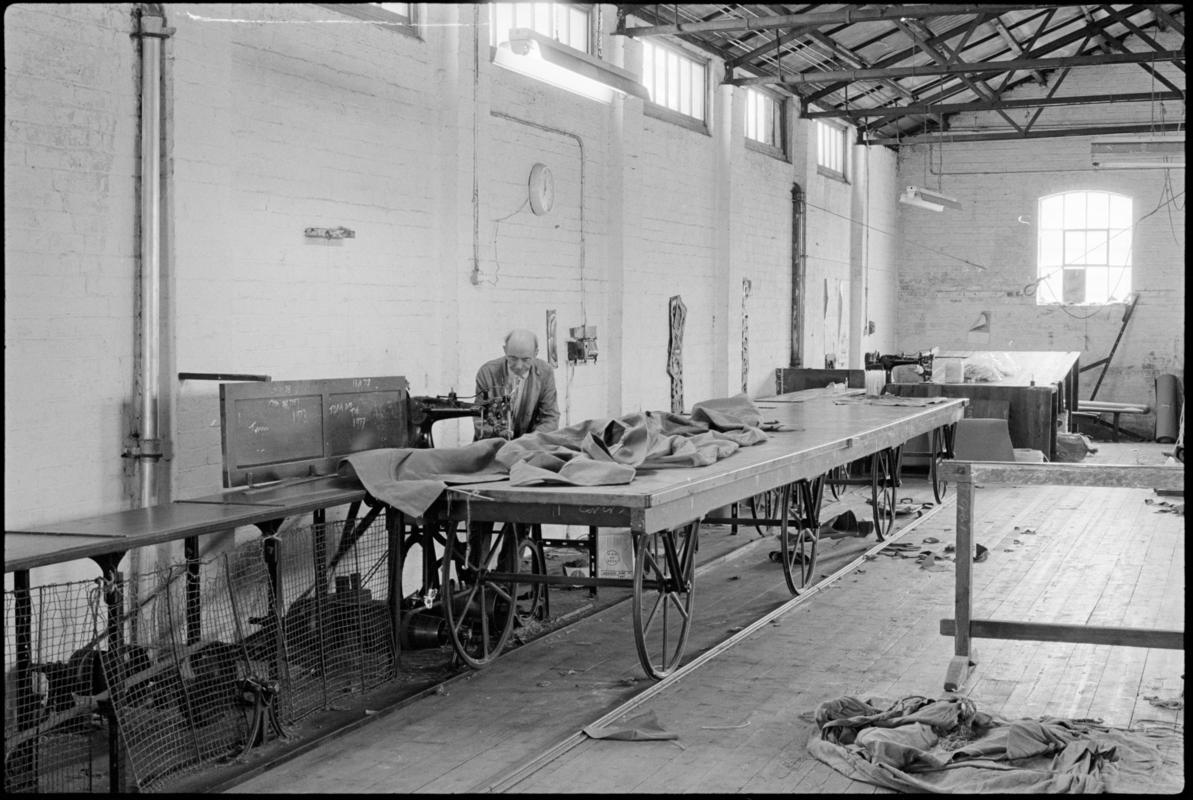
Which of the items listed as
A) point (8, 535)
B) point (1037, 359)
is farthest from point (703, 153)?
point (8, 535)

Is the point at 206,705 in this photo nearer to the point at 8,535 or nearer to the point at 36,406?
the point at 8,535

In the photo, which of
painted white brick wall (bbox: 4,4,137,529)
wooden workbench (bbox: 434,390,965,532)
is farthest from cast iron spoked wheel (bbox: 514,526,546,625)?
painted white brick wall (bbox: 4,4,137,529)

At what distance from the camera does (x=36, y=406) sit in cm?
540

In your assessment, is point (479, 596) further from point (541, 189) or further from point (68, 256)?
point (541, 189)

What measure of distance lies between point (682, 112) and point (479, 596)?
23.9ft

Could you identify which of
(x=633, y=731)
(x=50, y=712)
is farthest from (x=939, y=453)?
(x=50, y=712)

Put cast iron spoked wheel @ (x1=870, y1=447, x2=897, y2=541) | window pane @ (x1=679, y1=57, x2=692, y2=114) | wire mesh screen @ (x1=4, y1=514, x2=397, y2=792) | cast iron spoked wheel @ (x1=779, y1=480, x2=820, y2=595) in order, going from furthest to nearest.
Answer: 1. window pane @ (x1=679, y1=57, x2=692, y2=114)
2. cast iron spoked wheel @ (x1=870, y1=447, x2=897, y2=541)
3. cast iron spoked wheel @ (x1=779, y1=480, x2=820, y2=595)
4. wire mesh screen @ (x1=4, y1=514, x2=397, y2=792)

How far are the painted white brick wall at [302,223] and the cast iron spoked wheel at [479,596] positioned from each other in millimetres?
1305

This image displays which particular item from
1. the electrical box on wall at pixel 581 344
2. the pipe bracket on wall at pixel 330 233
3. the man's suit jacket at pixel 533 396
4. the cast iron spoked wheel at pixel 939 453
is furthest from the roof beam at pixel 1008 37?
the pipe bracket on wall at pixel 330 233

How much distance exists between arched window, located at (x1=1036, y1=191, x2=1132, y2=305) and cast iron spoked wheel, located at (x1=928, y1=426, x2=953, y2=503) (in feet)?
24.9

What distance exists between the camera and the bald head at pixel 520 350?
7.35 m

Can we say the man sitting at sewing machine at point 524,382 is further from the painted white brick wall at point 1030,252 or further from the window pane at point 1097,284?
the window pane at point 1097,284

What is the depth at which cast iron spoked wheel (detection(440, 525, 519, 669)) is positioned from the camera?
5.94 m

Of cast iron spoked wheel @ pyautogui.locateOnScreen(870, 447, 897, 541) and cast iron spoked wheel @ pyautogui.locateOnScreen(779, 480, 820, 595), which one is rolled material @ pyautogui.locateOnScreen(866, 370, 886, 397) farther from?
cast iron spoked wheel @ pyautogui.locateOnScreen(779, 480, 820, 595)
